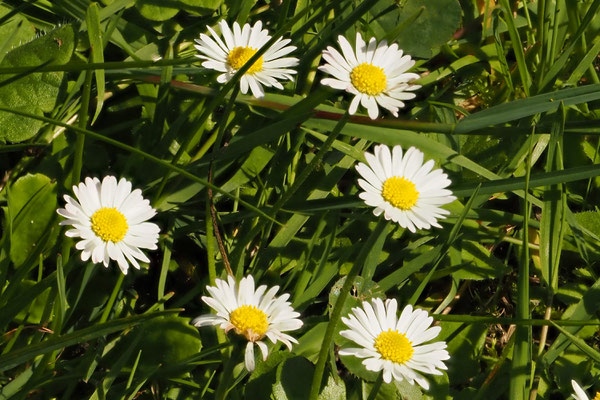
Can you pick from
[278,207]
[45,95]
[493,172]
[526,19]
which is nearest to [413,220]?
[278,207]

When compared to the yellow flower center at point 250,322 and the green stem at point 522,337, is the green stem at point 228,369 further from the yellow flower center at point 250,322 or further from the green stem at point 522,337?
the green stem at point 522,337

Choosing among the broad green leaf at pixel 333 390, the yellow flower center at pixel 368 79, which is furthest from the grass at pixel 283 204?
the yellow flower center at pixel 368 79

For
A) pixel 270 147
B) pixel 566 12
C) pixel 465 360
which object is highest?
pixel 566 12

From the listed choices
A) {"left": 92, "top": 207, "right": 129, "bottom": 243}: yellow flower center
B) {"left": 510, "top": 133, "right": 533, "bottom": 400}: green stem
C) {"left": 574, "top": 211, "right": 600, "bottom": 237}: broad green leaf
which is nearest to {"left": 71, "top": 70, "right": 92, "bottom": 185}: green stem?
{"left": 92, "top": 207, "right": 129, "bottom": 243}: yellow flower center

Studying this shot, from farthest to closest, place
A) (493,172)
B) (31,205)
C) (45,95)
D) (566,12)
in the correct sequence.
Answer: (566,12)
(493,172)
(45,95)
(31,205)

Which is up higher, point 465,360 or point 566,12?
point 566,12

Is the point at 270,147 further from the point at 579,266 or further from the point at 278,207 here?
the point at 579,266

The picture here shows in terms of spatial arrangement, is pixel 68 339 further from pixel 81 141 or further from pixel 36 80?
pixel 36 80
